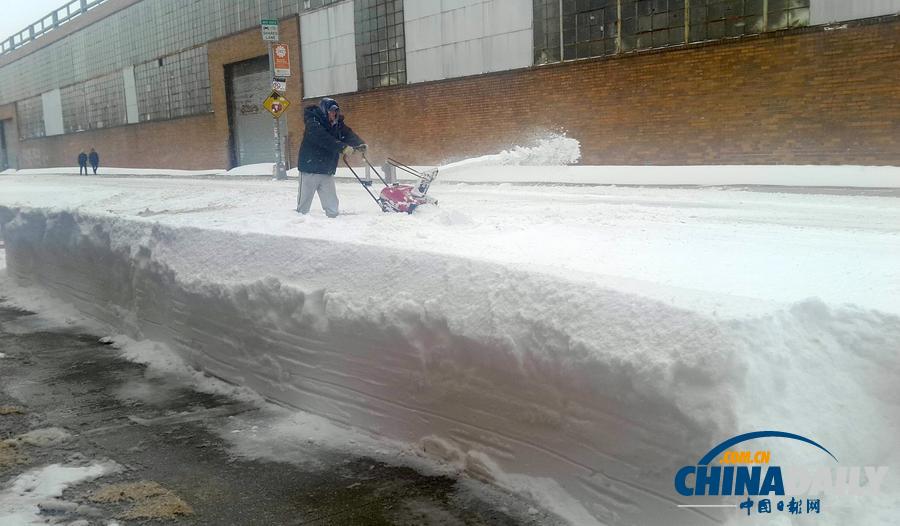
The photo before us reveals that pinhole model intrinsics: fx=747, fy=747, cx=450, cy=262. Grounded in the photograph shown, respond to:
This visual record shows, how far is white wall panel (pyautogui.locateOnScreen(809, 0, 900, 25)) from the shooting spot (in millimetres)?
13125

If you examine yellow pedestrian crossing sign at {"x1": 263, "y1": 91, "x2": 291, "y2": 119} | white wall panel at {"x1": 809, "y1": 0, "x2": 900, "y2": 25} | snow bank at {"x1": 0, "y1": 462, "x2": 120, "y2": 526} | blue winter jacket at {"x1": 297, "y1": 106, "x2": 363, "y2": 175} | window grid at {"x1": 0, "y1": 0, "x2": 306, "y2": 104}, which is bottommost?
snow bank at {"x1": 0, "y1": 462, "x2": 120, "y2": 526}

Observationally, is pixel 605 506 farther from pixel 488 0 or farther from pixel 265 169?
pixel 265 169

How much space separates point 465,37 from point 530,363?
59.3 ft

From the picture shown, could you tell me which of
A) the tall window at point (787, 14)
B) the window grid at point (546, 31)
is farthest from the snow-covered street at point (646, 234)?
the window grid at point (546, 31)

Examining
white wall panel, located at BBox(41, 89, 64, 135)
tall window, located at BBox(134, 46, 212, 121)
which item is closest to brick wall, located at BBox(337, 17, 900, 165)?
tall window, located at BBox(134, 46, 212, 121)

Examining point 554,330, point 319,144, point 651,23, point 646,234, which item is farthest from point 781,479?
point 651,23

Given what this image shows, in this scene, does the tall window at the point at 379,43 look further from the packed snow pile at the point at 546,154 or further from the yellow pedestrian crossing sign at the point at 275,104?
the packed snow pile at the point at 546,154

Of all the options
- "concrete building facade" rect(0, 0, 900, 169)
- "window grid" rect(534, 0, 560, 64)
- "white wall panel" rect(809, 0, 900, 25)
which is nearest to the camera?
"white wall panel" rect(809, 0, 900, 25)

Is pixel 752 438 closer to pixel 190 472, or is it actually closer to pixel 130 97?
pixel 190 472

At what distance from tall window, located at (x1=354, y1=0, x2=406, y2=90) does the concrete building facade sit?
6cm

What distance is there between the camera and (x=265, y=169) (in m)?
29.1

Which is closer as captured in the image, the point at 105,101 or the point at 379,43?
the point at 379,43

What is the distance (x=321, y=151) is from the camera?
866 cm

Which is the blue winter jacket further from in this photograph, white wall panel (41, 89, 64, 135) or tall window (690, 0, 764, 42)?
white wall panel (41, 89, 64, 135)
